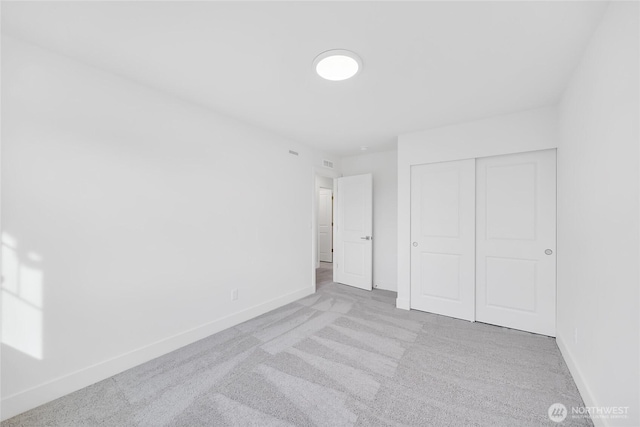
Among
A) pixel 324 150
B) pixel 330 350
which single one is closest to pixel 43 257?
pixel 330 350

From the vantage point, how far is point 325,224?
23.4ft

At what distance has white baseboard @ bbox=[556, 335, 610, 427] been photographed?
4.71 feet

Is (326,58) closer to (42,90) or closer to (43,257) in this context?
(42,90)

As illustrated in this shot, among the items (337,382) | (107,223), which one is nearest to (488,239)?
(337,382)

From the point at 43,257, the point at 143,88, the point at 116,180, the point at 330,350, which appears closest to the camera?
the point at 43,257

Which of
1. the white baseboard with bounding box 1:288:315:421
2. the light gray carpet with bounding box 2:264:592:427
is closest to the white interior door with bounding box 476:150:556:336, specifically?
the light gray carpet with bounding box 2:264:592:427

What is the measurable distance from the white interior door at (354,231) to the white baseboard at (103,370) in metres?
2.10

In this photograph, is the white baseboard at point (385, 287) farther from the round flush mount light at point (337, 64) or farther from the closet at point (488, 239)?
the round flush mount light at point (337, 64)

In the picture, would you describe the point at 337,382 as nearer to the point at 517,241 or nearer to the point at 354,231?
the point at 517,241

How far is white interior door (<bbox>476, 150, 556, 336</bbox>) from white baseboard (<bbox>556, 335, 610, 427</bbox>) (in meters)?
0.47

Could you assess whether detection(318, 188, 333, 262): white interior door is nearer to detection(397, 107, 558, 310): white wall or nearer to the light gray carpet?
detection(397, 107, 558, 310): white wall

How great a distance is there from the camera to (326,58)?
178 centimetres

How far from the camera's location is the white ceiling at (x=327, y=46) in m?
1.40

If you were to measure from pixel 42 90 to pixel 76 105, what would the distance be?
0.17 meters
